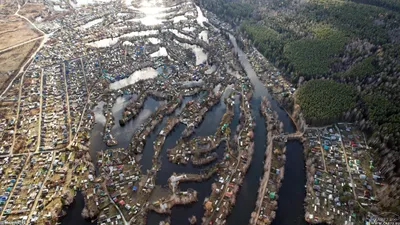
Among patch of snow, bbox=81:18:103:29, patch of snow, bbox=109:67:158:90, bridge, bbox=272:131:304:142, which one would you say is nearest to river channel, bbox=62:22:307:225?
bridge, bbox=272:131:304:142

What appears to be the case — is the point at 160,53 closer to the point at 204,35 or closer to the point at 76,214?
the point at 204,35

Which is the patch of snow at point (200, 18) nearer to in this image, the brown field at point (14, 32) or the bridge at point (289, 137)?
the brown field at point (14, 32)

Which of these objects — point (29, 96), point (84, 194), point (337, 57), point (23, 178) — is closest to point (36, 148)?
point (23, 178)

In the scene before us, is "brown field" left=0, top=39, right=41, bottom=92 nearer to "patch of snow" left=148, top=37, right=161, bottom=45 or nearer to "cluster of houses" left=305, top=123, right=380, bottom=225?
"patch of snow" left=148, top=37, right=161, bottom=45

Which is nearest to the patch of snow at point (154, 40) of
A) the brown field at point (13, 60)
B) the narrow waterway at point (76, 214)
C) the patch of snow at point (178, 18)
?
the patch of snow at point (178, 18)

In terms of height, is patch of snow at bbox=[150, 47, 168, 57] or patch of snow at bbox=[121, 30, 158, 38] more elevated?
patch of snow at bbox=[121, 30, 158, 38]

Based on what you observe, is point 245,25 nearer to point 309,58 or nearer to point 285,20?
point 285,20
